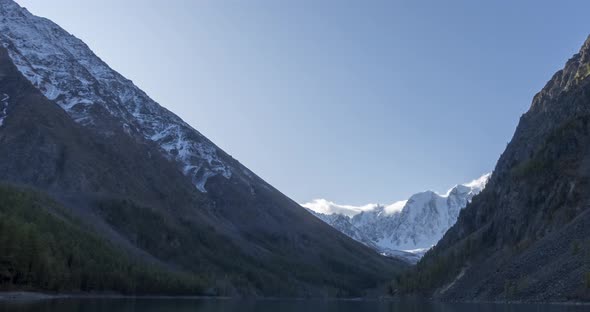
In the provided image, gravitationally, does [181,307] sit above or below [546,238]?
below

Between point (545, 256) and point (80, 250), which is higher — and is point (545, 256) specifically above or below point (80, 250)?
above

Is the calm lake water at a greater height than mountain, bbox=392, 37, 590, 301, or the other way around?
mountain, bbox=392, 37, 590, 301

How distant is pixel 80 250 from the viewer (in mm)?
197625

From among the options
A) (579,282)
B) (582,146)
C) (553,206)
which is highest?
(582,146)

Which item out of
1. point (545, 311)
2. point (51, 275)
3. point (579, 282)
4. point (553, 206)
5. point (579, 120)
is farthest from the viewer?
point (579, 120)

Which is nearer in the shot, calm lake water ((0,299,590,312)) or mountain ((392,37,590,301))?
calm lake water ((0,299,590,312))

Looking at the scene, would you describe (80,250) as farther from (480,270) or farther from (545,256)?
(545,256)

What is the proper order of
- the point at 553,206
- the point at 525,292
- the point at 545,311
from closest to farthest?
the point at 545,311 < the point at 525,292 < the point at 553,206

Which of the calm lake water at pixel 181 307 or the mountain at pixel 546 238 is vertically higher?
the mountain at pixel 546 238

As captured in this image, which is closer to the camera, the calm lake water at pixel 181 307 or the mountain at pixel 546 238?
the calm lake water at pixel 181 307

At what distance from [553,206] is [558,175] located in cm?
1185

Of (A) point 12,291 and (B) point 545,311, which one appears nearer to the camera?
(B) point 545,311

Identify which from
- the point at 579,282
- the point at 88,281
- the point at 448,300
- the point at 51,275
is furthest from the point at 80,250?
the point at 579,282

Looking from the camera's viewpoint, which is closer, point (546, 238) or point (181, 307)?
point (181, 307)
